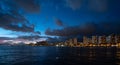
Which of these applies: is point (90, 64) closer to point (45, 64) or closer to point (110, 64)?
point (110, 64)

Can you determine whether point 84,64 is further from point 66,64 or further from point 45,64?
point 45,64

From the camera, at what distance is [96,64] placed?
65.8 m

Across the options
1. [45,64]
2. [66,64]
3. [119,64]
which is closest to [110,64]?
[119,64]

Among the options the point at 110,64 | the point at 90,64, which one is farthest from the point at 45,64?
the point at 110,64

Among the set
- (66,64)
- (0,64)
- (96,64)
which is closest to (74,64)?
(66,64)

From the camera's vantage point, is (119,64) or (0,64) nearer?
(119,64)

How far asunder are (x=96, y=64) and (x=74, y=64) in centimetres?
726

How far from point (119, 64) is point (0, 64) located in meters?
40.6

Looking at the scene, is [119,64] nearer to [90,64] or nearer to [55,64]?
[90,64]

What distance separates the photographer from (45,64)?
68.6m

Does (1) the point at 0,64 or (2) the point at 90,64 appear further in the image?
(1) the point at 0,64

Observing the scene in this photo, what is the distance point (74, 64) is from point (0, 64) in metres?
26.0

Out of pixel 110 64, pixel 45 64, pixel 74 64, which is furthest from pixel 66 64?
pixel 110 64

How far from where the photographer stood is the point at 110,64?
66312 millimetres
